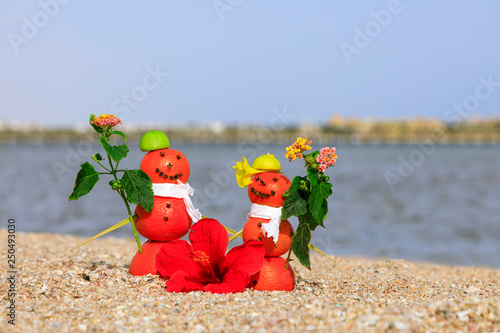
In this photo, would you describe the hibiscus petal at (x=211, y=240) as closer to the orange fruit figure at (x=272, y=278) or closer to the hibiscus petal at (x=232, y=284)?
the hibiscus petal at (x=232, y=284)

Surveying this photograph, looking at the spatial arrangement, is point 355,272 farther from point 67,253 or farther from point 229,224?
point 229,224

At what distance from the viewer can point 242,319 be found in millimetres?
3043

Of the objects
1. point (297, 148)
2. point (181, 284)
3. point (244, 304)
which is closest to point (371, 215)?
point (297, 148)

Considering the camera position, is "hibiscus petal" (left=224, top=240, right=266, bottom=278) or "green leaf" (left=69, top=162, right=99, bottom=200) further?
"green leaf" (left=69, top=162, right=99, bottom=200)

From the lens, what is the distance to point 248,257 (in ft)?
13.1

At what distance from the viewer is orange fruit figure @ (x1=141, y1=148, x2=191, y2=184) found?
170 inches

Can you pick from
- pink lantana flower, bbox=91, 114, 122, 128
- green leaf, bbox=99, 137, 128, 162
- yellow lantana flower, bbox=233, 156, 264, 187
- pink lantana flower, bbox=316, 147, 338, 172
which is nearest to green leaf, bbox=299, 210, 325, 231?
pink lantana flower, bbox=316, 147, 338, 172

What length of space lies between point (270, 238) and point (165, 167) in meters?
1.15

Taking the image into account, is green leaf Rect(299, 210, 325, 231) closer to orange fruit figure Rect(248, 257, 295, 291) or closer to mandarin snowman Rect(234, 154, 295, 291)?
mandarin snowman Rect(234, 154, 295, 291)

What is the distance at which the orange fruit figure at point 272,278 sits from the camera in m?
4.05

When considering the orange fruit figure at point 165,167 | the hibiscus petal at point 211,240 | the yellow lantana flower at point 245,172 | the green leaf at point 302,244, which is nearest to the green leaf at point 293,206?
the green leaf at point 302,244

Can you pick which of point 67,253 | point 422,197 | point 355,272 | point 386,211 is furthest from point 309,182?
point 422,197

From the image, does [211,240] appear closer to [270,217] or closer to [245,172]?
[270,217]

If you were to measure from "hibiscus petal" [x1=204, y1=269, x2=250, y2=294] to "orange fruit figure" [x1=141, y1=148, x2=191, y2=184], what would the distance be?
3.42ft
